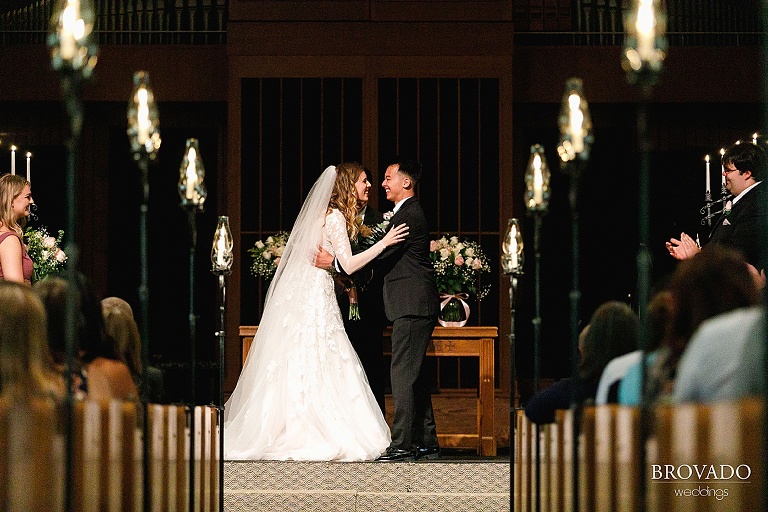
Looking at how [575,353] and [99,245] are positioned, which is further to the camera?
[99,245]

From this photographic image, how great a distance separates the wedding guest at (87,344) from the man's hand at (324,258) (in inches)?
125

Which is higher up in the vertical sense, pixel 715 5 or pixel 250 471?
pixel 715 5

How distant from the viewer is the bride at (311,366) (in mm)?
6020

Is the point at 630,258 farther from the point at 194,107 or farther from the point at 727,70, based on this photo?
the point at 194,107

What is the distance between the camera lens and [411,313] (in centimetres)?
605

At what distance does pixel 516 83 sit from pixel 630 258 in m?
1.84

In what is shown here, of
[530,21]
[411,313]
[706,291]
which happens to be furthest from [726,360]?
[530,21]

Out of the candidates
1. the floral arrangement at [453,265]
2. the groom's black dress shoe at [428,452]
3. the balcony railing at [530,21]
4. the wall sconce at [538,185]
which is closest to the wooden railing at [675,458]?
the wall sconce at [538,185]

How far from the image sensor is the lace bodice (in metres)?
6.15

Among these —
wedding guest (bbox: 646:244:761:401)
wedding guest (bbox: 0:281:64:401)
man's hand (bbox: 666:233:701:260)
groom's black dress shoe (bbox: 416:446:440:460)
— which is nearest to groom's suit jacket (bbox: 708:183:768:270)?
man's hand (bbox: 666:233:701:260)

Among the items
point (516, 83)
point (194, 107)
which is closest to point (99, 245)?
point (194, 107)

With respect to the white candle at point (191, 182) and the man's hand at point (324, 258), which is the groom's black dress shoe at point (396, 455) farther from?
the white candle at point (191, 182)

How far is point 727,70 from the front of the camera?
853cm

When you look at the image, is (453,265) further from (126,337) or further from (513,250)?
(126,337)
